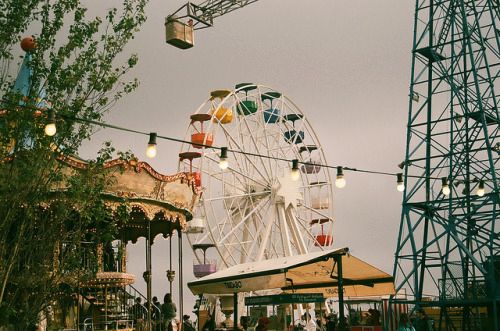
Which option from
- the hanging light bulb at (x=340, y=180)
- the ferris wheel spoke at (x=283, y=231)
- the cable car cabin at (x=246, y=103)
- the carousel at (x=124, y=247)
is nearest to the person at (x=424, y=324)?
the hanging light bulb at (x=340, y=180)

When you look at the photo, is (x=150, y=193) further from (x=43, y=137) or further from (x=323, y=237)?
(x=323, y=237)

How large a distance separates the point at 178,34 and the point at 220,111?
430 inches

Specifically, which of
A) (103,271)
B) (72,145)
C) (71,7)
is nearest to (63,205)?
Answer: (72,145)

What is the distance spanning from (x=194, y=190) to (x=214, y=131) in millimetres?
11926

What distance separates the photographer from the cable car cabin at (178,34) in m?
24.8

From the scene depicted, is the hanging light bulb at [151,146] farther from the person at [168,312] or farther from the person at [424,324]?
the person at [424,324]

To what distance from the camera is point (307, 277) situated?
16719 millimetres

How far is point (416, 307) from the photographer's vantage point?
2684 cm

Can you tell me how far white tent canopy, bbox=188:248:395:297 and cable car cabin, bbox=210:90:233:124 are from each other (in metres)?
18.1

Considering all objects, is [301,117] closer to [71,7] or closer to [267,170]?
[267,170]

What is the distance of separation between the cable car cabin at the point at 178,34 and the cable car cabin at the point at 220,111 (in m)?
9.66

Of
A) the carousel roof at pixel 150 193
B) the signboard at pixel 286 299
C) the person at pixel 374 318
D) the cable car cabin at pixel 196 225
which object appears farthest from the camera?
the cable car cabin at pixel 196 225

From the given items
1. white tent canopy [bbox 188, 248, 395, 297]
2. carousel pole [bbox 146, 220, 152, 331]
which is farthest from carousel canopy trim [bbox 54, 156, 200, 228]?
white tent canopy [bbox 188, 248, 395, 297]

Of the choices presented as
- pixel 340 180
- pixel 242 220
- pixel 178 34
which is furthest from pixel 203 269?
pixel 340 180
